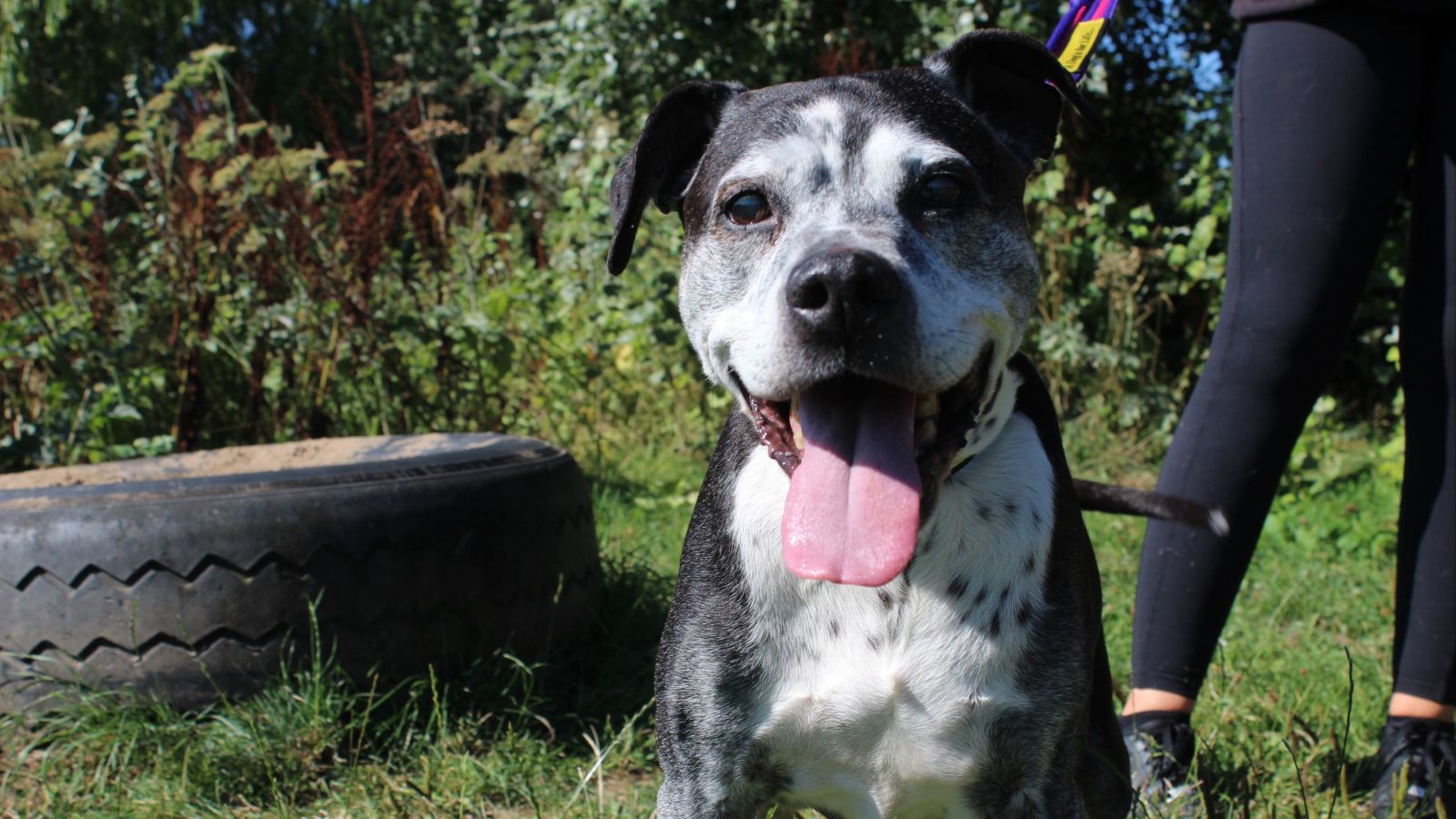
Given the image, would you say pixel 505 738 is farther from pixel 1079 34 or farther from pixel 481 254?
pixel 481 254

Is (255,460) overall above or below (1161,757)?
above

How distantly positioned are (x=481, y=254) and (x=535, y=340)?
2.96ft

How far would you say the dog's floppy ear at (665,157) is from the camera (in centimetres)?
234

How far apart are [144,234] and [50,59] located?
41.2ft

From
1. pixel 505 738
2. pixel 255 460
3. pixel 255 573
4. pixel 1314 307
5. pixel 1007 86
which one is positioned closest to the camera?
pixel 1007 86

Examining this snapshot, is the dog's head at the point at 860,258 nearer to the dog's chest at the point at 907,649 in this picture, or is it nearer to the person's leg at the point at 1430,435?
the dog's chest at the point at 907,649

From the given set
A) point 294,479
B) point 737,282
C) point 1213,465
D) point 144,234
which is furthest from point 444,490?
point 144,234

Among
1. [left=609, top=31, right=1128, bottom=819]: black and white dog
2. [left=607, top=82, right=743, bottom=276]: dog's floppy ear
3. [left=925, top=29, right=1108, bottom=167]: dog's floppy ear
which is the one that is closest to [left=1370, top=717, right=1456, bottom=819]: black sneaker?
[left=609, top=31, right=1128, bottom=819]: black and white dog

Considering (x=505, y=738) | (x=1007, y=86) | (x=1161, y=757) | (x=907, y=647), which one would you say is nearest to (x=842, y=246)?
(x=907, y=647)

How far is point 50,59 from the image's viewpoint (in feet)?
50.5

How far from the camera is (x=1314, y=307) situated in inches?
104

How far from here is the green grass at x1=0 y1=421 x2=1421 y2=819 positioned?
2.74 meters

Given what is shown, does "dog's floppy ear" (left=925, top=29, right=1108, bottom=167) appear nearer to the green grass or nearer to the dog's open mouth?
the dog's open mouth

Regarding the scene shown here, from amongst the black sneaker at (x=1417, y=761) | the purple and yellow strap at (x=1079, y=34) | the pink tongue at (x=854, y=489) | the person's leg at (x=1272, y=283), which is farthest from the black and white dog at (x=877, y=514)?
the black sneaker at (x=1417, y=761)
